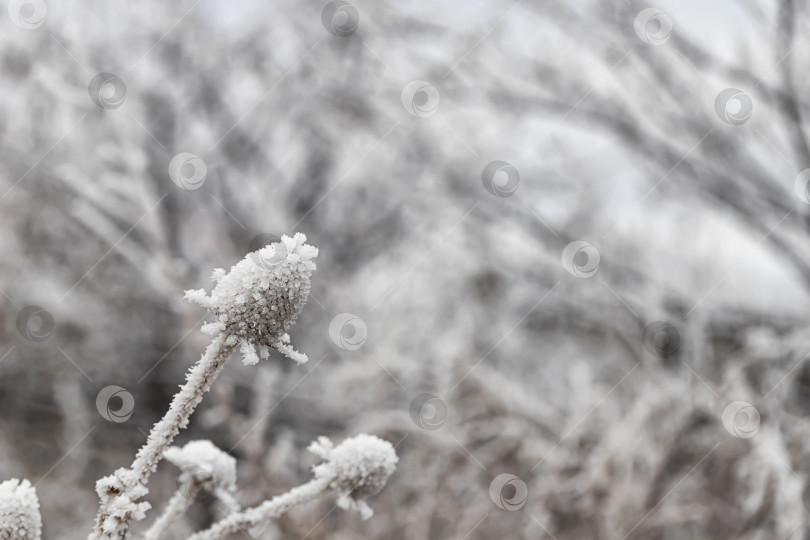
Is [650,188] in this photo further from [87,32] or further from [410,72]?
[87,32]

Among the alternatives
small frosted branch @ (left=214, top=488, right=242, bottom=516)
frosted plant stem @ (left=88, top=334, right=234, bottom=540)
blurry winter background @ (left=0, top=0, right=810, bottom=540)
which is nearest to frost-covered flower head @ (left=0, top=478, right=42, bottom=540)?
frosted plant stem @ (left=88, top=334, right=234, bottom=540)

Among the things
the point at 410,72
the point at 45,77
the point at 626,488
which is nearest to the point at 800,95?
the point at 626,488

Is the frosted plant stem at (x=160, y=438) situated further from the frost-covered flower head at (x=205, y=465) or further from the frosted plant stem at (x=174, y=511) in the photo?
the frost-covered flower head at (x=205, y=465)

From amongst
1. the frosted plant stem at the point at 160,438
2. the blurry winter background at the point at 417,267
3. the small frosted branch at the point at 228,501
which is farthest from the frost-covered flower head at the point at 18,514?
the blurry winter background at the point at 417,267

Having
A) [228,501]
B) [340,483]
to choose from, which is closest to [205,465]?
[228,501]

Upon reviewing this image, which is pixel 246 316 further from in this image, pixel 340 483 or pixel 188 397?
pixel 340 483

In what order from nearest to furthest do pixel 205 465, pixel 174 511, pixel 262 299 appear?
pixel 262 299
pixel 174 511
pixel 205 465
